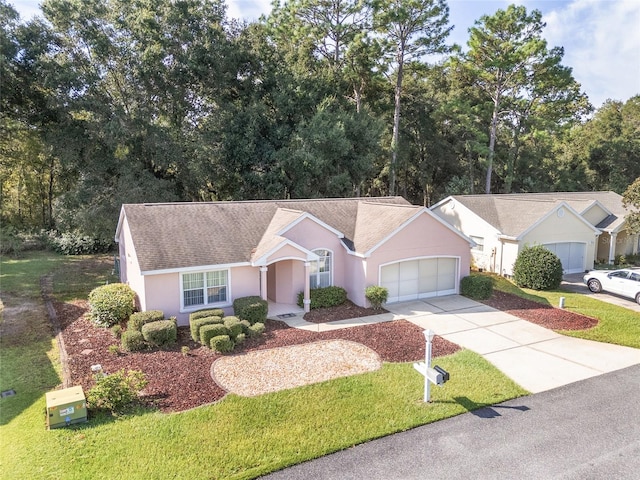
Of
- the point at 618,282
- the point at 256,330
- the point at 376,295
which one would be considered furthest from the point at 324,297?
the point at 618,282

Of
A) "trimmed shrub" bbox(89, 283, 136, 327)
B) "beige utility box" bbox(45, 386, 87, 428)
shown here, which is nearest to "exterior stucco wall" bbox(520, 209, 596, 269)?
"trimmed shrub" bbox(89, 283, 136, 327)

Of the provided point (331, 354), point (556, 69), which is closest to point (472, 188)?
point (556, 69)

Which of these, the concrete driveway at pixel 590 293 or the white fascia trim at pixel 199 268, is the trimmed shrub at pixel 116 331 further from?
the concrete driveway at pixel 590 293

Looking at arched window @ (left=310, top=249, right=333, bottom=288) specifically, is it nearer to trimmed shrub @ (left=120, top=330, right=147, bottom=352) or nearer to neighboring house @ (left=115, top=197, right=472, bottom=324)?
neighboring house @ (left=115, top=197, right=472, bottom=324)

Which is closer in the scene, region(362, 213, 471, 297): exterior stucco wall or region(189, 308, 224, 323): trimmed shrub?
region(189, 308, 224, 323): trimmed shrub

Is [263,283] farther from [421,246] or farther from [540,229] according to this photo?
[540,229]

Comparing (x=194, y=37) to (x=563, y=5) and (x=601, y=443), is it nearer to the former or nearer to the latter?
(x=563, y=5)

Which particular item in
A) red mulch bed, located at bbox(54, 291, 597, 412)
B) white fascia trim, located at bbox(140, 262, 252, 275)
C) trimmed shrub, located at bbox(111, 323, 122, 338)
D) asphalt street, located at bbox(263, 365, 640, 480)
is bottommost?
asphalt street, located at bbox(263, 365, 640, 480)

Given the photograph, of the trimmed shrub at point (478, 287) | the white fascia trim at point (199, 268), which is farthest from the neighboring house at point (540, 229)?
the white fascia trim at point (199, 268)
